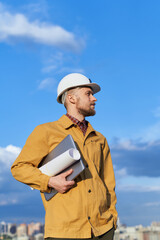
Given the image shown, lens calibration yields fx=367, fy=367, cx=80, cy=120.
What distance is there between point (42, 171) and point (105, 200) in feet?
2.37

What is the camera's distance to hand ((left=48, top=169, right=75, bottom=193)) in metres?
3.60

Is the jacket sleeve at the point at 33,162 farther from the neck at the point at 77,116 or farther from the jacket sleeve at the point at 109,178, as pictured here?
the jacket sleeve at the point at 109,178

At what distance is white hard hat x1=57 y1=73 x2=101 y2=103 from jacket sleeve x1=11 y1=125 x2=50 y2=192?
527mm

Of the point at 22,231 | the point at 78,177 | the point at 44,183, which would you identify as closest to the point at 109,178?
the point at 78,177

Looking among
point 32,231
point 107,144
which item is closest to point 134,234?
point 32,231

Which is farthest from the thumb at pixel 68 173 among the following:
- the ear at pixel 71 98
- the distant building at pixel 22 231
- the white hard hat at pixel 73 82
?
the distant building at pixel 22 231

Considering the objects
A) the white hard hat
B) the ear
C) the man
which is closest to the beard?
the man

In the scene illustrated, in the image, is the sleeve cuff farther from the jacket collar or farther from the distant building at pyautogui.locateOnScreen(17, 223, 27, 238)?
the distant building at pyautogui.locateOnScreen(17, 223, 27, 238)

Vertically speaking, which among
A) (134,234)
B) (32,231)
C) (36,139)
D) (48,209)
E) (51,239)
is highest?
(32,231)

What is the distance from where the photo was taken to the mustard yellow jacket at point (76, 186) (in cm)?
359

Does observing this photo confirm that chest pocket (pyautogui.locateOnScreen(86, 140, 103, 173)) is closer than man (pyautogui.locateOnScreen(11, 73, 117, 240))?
No

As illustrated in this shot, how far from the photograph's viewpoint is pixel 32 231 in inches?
2530

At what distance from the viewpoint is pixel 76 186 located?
12.2ft

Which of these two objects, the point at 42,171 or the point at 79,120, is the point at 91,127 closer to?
Result: the point at 79,120
